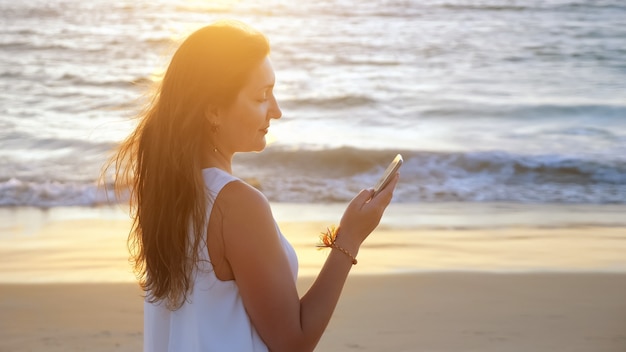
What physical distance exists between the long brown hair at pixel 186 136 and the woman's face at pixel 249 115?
0.08ft

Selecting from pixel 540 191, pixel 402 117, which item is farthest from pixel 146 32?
pixel 540 191

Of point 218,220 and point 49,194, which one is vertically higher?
point 218,220

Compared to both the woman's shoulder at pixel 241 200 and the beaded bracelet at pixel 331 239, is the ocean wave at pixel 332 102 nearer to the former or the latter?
the beaded bracelet at pixel 331 239

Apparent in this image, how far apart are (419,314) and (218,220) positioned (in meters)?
3.82

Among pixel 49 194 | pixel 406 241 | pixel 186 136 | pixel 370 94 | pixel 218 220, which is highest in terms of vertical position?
pixel 186 136

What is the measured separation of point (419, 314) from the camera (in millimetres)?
5793

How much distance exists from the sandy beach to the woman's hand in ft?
9.76

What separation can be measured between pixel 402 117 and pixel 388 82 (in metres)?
3.54

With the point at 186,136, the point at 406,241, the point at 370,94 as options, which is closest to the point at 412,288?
the point at 406,241

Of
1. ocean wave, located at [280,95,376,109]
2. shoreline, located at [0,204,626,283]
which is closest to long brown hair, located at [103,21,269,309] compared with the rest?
shoreline, located at [0,204,626,283]

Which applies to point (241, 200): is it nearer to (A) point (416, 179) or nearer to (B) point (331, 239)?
(B) point (331, 239)

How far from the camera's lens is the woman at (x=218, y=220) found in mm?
2162

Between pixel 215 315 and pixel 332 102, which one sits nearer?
pixel 215 315

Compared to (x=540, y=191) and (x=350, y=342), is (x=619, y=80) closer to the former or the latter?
(x=540, y=191)
